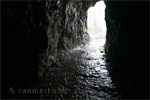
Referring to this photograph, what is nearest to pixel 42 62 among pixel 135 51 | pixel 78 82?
pixel 78 82

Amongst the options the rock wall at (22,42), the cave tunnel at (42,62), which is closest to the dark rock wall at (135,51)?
the cave tunnel at (42,62)

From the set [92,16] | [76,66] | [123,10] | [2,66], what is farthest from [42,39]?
[92,16]

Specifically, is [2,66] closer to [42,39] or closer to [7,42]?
[7,42]

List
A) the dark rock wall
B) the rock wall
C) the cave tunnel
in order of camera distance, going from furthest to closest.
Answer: the rock wall < the cave tunnel < the dark rock wall

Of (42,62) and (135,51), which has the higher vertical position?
(135,51)

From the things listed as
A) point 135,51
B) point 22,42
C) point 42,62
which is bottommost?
point 42,62

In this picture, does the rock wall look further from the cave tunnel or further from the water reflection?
the water reflection

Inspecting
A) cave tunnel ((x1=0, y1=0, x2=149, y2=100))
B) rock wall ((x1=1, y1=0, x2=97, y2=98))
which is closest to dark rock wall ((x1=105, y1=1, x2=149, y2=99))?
cave tunnel ((x1=0, y1=0, x2=149, y2=100))

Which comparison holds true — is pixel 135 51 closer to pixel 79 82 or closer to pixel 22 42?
pixel 79 82

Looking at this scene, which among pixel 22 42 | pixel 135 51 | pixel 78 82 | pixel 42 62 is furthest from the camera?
pixel 42 62

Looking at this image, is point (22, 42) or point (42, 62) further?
point (42, 62)

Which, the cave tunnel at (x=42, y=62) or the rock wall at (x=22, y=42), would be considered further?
the rock wall at (x=22, y=42)

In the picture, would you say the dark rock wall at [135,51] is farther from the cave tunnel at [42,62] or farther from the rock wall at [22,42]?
the rock wall at [22,42]

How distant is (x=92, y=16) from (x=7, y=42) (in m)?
92.5
